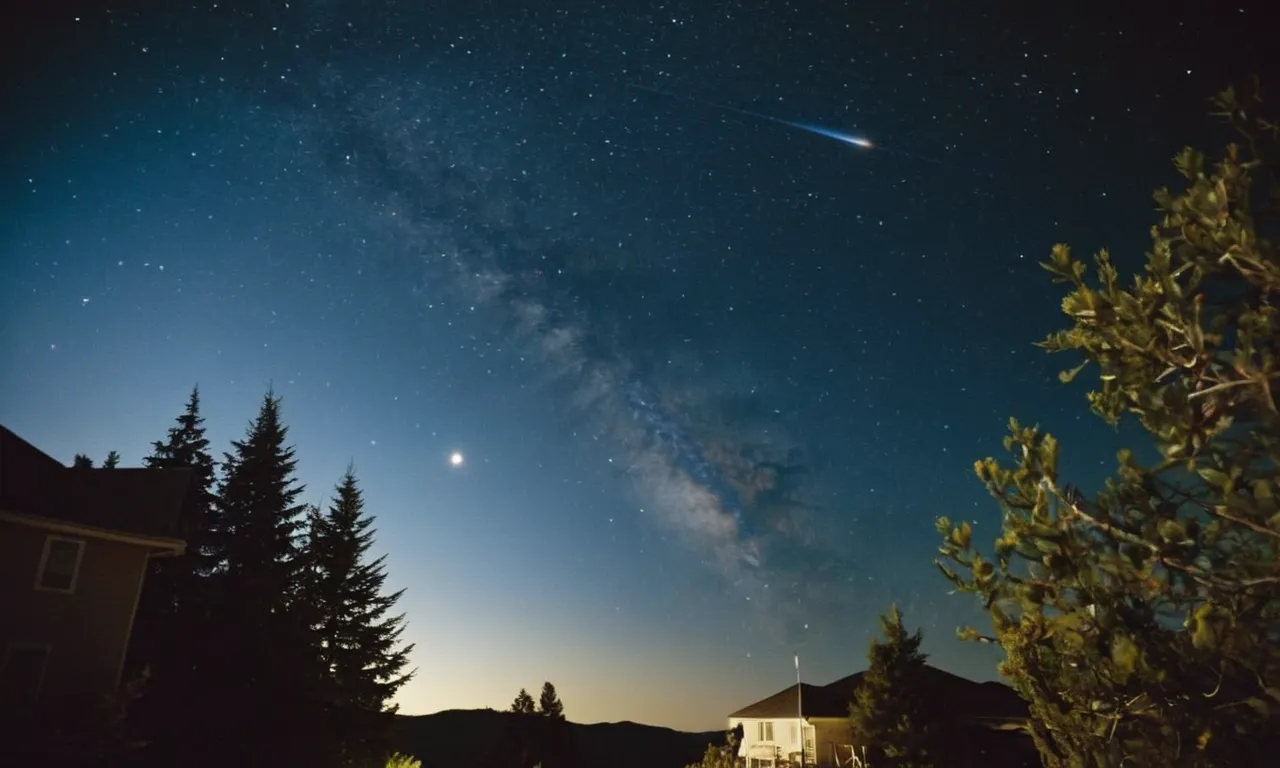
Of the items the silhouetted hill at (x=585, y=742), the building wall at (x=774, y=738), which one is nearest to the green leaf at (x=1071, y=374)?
the building wall at (x=774, y=738)

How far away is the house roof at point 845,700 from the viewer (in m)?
35.9

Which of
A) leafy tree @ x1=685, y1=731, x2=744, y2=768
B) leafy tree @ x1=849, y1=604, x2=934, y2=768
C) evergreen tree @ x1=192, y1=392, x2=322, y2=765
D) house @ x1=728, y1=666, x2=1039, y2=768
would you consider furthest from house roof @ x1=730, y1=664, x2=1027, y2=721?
evergreen tree @ x1=192, y1=392, x2=322, y2=765

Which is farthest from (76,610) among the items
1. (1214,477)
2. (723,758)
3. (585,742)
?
(585,742)

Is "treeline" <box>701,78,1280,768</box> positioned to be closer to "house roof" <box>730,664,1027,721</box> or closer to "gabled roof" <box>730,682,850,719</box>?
"house roof" <box>730,664,1027,721</box>

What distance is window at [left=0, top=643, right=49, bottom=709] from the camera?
15.5 m

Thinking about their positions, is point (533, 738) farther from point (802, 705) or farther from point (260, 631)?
point (260, 631)

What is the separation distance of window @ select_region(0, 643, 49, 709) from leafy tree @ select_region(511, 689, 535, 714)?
35.8 m

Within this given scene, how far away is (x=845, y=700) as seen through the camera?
41.5 metres

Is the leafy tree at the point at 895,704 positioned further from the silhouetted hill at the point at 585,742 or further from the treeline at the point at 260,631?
the silhouetted hill at the point at 585,742

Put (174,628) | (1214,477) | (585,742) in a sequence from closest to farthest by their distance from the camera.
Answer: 1. (1214,477)
2. (174,628)
3. (585,742)

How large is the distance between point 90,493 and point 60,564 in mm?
2963

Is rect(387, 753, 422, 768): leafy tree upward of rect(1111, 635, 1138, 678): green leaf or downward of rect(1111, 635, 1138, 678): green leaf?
downward

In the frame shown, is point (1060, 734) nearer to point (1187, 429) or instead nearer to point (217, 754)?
point (1187, 429)

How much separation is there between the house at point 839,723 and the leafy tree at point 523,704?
1427 cm
